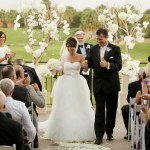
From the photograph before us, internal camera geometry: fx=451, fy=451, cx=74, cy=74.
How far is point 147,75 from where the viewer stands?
227 inches

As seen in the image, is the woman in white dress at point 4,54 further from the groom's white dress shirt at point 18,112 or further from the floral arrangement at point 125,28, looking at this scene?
the groom's white dress shirt at point 18,112

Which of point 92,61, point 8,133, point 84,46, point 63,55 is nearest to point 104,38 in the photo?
point 92,61

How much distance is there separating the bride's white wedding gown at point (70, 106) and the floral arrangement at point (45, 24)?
2016 mm

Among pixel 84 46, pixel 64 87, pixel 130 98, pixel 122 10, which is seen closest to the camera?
pixel 130 98

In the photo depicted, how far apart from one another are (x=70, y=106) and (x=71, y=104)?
36mm

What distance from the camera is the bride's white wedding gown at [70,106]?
708 centimetres

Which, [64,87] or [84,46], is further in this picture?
[84,46]

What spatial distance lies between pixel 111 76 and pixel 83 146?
3.65ft

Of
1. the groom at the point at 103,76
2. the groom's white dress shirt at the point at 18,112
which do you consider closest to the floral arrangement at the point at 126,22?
the groom at the point at 103,76

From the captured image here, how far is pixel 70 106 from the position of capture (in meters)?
7.17

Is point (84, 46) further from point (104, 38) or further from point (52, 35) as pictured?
point (104, 38)

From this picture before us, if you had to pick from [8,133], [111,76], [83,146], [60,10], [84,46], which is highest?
[60,10]

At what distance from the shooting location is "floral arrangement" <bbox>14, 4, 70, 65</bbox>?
29.9 feet

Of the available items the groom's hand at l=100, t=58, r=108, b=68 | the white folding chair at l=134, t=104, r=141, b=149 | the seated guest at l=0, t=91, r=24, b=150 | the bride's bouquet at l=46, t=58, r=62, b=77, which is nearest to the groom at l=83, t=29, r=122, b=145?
the groom's hand at l=100, t=58, r=108, b=68
